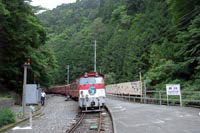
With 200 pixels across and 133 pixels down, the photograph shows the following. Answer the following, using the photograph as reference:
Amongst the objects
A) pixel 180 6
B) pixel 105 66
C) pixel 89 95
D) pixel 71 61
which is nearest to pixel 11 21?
pixel 89 95

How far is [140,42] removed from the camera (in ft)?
141

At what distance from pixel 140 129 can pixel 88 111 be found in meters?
8.29

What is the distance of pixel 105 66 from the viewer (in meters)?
59.8

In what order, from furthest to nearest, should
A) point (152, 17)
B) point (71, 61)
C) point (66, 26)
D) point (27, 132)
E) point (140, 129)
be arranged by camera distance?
1. point (66, 26)
2. point (71, 61)
3. point (152, 17)
4. point (27, 132)
5. point (140, 129)

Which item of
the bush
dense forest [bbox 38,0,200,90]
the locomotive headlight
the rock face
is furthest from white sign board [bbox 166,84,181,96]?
the rock face

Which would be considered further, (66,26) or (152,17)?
(66,26)

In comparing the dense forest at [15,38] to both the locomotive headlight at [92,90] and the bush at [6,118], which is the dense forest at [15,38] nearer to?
the bush at [6,118]

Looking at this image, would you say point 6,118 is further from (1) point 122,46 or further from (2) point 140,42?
(1) point 122,46

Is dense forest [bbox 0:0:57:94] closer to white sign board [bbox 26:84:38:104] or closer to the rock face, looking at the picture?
the rock face

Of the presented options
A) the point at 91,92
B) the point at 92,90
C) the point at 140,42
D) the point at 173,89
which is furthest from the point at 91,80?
the point at 140,42

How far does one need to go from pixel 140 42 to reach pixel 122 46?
1258cm

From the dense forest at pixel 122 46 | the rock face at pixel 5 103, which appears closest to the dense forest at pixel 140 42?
the dense forest at pixel 122 46

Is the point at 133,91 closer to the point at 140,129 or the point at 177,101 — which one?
the point at 177,101

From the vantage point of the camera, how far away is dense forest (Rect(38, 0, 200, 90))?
21.4m
